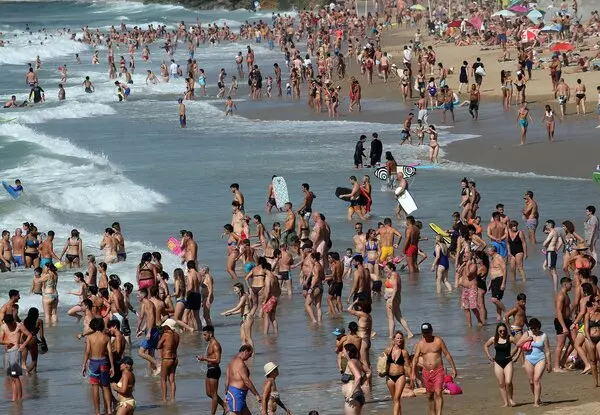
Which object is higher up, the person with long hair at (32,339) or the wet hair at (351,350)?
the wet hair at (351,350)

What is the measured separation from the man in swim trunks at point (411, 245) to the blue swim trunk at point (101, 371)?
745 centimetres

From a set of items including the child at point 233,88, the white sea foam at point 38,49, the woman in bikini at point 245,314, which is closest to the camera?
the woman in bikini at point 245,314

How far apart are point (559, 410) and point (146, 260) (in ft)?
24.1

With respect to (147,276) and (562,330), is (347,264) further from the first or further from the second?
(562,330)

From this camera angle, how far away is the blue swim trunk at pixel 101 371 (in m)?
12.4

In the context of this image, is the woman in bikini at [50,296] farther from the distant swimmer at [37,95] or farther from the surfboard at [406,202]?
the distant swimmer at [37,95]

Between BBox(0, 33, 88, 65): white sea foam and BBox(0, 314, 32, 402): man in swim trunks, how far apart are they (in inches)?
2213

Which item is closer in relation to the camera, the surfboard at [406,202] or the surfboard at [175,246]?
the surfboard at [175,246]

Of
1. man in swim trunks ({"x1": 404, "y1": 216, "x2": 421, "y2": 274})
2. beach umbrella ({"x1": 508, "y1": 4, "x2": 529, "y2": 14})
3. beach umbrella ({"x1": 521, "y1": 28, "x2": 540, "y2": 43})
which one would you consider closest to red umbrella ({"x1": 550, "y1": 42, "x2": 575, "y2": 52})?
beach umbrella ({"x1": 521, "y1": 28, "x2": 540, "y2": 43})

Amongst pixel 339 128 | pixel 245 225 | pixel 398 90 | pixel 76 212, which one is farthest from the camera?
pixel 398 90

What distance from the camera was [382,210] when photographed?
2433 cm

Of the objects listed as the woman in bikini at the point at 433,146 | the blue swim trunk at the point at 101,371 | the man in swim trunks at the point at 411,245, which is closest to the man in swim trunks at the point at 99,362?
the blue swim trunk at the point at 101,371

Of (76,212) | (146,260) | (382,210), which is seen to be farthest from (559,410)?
(76,212)

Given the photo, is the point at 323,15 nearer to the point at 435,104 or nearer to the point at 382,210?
the point at 435,104
